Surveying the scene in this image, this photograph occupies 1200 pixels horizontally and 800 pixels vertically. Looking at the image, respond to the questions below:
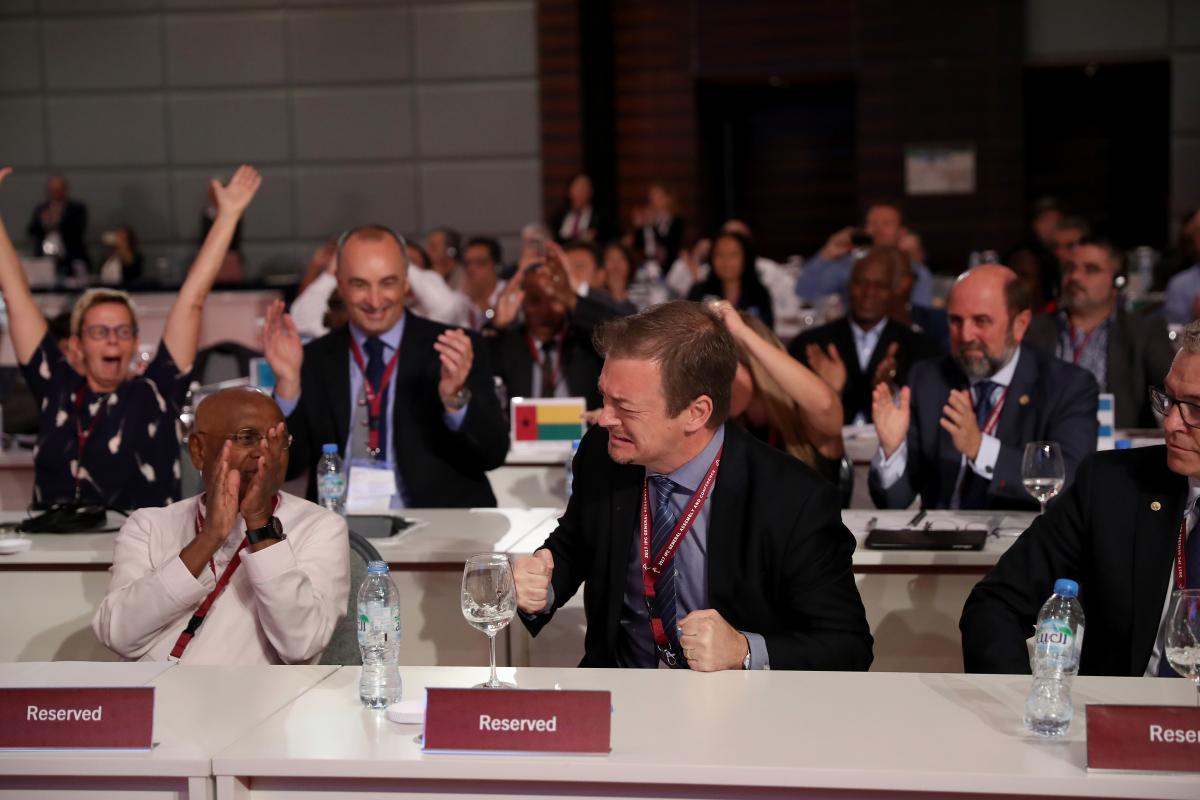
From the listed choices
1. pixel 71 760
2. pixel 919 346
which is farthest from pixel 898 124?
pixel 71 760

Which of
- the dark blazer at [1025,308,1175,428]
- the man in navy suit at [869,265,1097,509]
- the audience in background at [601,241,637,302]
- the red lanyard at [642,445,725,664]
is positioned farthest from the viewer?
the audience in background at [601,241,637,302]

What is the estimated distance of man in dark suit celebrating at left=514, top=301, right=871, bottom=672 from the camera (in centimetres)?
237

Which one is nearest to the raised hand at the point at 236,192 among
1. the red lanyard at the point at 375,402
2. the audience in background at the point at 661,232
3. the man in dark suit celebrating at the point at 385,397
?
the man in dark suit celebrating at the point at 385,397

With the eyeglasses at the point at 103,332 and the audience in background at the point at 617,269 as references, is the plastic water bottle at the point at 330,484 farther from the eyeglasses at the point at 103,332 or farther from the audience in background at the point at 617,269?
the audience in background at the point at 617,269

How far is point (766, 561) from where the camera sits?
2416mm

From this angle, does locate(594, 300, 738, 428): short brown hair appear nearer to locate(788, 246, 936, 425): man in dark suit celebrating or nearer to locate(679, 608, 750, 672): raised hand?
locate(679, 608, 750, 672): raised hand

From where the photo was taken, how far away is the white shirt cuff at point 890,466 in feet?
12.2

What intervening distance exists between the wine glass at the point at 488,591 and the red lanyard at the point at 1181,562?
3.77 ft

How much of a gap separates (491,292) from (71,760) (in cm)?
671

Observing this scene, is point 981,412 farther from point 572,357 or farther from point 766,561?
point 572,357

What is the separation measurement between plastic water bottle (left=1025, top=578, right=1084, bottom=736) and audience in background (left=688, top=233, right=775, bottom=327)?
18.6ft

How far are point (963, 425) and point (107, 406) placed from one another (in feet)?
7.82

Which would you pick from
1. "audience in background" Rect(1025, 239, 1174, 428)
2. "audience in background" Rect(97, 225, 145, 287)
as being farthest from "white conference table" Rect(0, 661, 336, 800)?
"audience in background" Rect(97, 225, 145, 287)

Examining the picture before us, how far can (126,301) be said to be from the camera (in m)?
4.13
